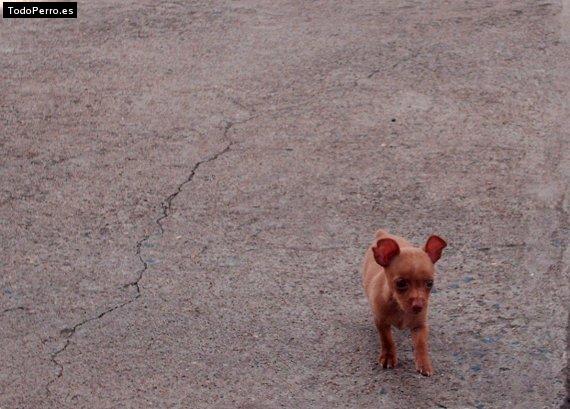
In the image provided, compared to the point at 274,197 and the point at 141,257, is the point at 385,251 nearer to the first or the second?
the point at 141,257

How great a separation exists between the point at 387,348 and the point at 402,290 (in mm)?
394

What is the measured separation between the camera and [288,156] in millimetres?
7336

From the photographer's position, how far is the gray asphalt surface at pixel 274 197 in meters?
5.16

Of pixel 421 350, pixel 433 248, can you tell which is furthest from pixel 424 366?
pixel 433 248

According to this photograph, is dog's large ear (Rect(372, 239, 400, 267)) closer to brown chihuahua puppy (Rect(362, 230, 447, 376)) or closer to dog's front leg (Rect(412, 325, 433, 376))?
brown chihuahua puppy (Rect(362, 230, 447, 376))

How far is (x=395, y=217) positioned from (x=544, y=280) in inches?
41.7

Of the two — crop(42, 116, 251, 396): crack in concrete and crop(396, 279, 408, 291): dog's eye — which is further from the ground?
crop(396, 279, 408, 291): dog's eye

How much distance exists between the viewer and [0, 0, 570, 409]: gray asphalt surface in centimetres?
516

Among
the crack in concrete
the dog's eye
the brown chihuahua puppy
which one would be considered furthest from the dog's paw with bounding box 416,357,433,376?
the crack in concrete

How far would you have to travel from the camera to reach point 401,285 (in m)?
4.80

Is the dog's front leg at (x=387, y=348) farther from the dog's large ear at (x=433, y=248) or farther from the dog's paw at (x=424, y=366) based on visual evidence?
the dog's large ear at (x=433, y=248)

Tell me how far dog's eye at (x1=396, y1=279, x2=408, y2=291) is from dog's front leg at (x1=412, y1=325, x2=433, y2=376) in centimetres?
26

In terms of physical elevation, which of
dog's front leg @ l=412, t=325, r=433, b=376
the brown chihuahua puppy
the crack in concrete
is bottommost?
the crack in concrete

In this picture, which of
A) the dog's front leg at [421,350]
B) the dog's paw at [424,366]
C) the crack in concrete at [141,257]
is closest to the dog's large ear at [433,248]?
the dog's front leg at [421,350]
